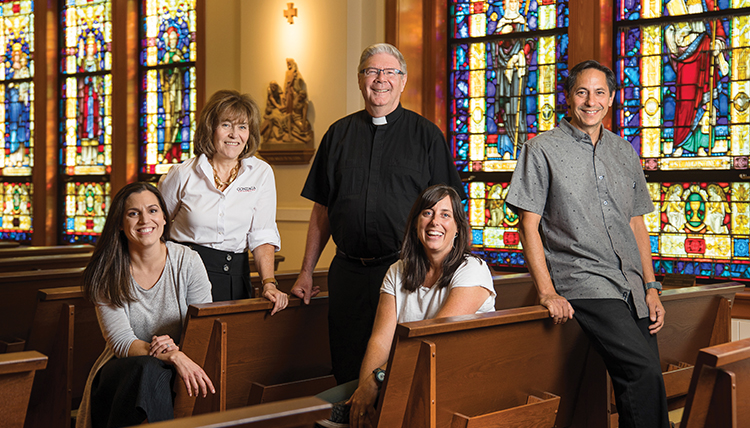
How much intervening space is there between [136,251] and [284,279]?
1.41m

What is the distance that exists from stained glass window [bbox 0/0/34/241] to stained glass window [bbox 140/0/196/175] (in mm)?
1649

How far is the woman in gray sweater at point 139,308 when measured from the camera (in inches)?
84.0

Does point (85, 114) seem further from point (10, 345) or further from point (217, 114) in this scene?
point (217, 114)

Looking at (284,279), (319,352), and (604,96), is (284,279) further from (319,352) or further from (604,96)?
(604,96)

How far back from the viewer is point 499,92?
5.59 meters

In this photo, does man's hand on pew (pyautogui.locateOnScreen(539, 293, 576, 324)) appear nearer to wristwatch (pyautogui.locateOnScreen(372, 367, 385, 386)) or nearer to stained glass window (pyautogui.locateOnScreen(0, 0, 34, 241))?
wristwatch (pyautogui.locateOnScreen(372, 367, 385, 386))

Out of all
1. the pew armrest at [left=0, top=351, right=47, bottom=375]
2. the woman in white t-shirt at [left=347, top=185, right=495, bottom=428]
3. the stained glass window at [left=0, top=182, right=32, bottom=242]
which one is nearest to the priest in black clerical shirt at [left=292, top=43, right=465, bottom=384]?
the woman in white t-shirt at [left=347, top=185, right=495, bottom=428]

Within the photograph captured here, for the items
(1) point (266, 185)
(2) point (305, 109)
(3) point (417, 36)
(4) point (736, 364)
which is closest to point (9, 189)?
(2) point (305, 109)

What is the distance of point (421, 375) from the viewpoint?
6.22 feet

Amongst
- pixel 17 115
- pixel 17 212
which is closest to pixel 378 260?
pixel 17 212

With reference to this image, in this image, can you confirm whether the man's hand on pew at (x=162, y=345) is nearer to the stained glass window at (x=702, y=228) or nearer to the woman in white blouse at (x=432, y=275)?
the woman in white blouse at (x=432, y=275)

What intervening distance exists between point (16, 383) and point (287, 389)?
1101 millimetres

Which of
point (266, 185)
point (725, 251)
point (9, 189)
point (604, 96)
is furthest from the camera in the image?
point (9, 189)

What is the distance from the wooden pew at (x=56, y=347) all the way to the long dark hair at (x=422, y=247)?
1328 mm
